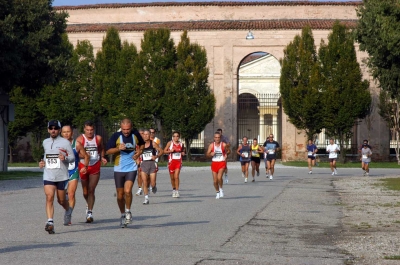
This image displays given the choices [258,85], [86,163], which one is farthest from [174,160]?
[258,85]

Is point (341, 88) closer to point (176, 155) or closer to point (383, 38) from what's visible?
point (383, 38)

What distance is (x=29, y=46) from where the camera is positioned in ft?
114

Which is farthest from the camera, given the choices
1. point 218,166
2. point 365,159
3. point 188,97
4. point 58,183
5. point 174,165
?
point 188,97

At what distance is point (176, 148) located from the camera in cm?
2214

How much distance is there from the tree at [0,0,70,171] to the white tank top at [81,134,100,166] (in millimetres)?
17858

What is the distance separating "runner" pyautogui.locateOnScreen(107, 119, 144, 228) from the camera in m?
13.7

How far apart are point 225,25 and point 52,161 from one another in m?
47.5

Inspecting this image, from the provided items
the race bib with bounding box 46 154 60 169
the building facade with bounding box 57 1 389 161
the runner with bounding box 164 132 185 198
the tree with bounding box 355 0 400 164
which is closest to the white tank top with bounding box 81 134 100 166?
the race bib with bounding box 46 154 60 169

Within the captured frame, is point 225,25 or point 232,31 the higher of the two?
point 225,25

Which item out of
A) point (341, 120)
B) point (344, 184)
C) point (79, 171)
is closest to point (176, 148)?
point (79, 171)

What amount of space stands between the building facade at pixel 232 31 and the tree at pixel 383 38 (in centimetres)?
2551

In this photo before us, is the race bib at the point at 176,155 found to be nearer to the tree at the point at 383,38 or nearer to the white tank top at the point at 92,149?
the white tank top at the point at 92,149

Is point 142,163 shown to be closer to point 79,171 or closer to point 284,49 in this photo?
point 79,171

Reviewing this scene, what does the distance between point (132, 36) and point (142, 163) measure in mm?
40571
